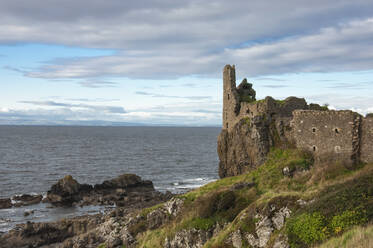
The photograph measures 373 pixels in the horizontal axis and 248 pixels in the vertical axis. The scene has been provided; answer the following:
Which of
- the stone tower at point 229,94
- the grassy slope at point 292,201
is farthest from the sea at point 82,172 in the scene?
the grassy slope at point 292,201

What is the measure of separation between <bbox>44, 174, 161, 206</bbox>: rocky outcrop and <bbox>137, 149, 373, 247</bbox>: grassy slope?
28.1 m

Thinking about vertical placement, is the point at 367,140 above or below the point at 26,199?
above

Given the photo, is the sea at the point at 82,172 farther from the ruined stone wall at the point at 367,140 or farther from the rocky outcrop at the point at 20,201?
the ruined stone wall at the point at 367,140

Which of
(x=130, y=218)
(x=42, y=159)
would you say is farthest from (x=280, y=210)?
(x=42, y=159)

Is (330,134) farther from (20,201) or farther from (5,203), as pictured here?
(20,201)

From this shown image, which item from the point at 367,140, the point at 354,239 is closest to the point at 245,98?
the point at 367,140

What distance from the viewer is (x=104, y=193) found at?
6222 cm

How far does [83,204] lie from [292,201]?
43.5 metres

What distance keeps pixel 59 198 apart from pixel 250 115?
35.5 metres

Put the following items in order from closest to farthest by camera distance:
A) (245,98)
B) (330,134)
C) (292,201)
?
(292,201), (330,134), (245,98)

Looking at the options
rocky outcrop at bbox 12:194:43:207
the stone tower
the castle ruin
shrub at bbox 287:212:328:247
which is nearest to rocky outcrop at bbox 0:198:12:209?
rocky outcrop at bbox 12:194:43:207

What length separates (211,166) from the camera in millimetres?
96312

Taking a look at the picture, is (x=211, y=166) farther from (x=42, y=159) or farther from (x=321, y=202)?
(x=321, y=202)

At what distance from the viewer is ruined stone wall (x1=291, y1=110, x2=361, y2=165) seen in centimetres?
2808
